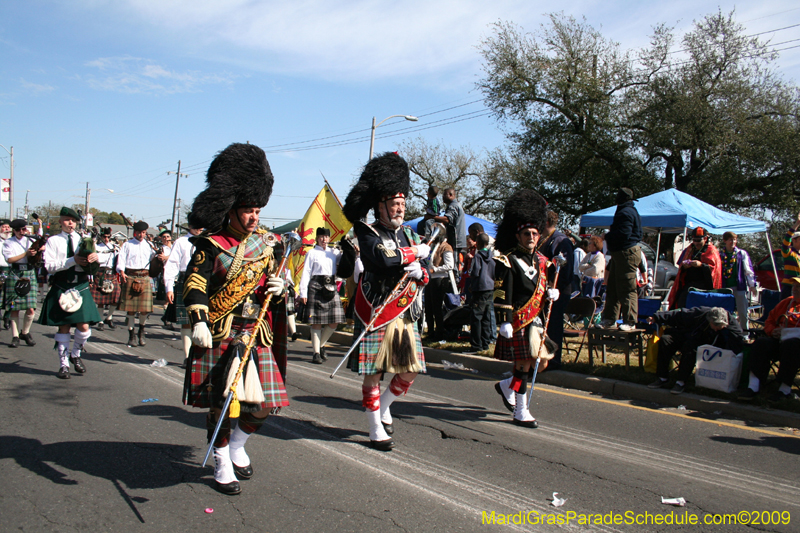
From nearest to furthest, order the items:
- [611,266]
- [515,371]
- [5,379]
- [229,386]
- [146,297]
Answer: [229,386], [515,371], [5,379], [611,266], [146,297]

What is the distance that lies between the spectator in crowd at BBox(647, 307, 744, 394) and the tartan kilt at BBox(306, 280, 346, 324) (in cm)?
463

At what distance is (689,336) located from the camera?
6.81 meters

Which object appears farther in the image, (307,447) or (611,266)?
(611,266)

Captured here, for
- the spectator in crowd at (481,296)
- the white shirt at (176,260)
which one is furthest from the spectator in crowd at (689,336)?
the white shirt at (176,260)

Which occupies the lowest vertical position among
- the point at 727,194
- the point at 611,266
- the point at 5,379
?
the point at 5,379

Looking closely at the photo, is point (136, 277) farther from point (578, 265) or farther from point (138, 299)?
point (578, 265)

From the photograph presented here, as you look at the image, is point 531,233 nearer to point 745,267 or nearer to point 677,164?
point 745,267

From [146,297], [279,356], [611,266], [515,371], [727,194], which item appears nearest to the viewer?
[279,356]

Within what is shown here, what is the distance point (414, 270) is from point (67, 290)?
15.5 feet

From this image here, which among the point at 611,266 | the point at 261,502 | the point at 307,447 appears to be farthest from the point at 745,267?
the point at 261,502

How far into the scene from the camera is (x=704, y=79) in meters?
23.3

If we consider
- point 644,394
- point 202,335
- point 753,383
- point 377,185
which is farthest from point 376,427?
point 753,383

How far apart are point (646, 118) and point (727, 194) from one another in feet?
14.8

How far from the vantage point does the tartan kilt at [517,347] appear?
18.1ft
